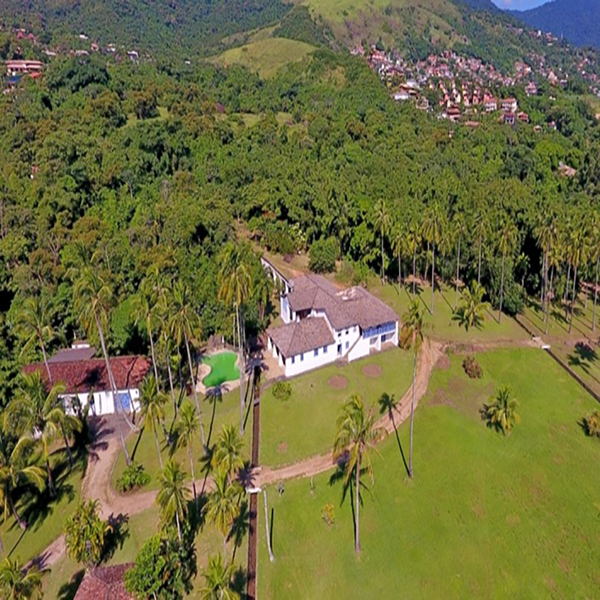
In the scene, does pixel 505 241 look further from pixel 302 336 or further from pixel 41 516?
pixel 41 516

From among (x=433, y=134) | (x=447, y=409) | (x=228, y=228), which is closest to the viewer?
(x=447, y=409)

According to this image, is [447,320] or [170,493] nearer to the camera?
[170,493]

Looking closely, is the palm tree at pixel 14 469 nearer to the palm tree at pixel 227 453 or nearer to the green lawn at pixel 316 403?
the palm tree at pixel 227 453

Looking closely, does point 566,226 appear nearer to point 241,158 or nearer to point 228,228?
point 228,228

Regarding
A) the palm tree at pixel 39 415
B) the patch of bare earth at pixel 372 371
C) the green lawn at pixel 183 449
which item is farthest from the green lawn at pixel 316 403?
the palm tree at pixel 39 415

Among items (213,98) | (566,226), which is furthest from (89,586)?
(213,98)

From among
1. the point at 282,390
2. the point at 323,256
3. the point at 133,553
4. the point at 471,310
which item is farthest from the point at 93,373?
the point at 471,310

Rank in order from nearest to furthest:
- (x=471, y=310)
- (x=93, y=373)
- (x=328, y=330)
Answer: (x=93, y=373) → (x=328, y=330) → (x=471, y=310)
